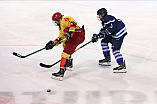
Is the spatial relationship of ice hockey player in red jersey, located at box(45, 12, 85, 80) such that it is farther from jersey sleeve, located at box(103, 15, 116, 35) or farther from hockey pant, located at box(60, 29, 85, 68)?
jersey sleeve, located at box(103, 15, 116, 35)

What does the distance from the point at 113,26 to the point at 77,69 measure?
0.91 meters

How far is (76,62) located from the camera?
5.67 m

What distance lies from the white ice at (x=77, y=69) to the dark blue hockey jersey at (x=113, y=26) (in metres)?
0.60

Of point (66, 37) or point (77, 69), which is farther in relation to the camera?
point (77, 69)

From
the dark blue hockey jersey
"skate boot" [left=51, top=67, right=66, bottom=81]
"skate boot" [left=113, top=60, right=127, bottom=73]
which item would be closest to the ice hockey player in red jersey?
"skate boot" [left=51, top=67, right=66, bottom=81]

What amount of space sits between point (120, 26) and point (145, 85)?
0.94m

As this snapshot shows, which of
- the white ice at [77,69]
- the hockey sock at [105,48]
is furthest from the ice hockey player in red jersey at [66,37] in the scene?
the hockey sock at [105,48]

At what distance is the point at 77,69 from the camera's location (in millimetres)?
5328

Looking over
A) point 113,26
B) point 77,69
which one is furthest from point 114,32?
point 77,69

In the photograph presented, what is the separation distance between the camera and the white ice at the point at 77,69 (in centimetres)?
418

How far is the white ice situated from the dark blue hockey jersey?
60 centimetres

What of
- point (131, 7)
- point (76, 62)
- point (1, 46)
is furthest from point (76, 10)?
point (76, 62)

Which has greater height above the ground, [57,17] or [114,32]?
[57,17]

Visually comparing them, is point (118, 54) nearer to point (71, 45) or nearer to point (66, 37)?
point (71, 45)
